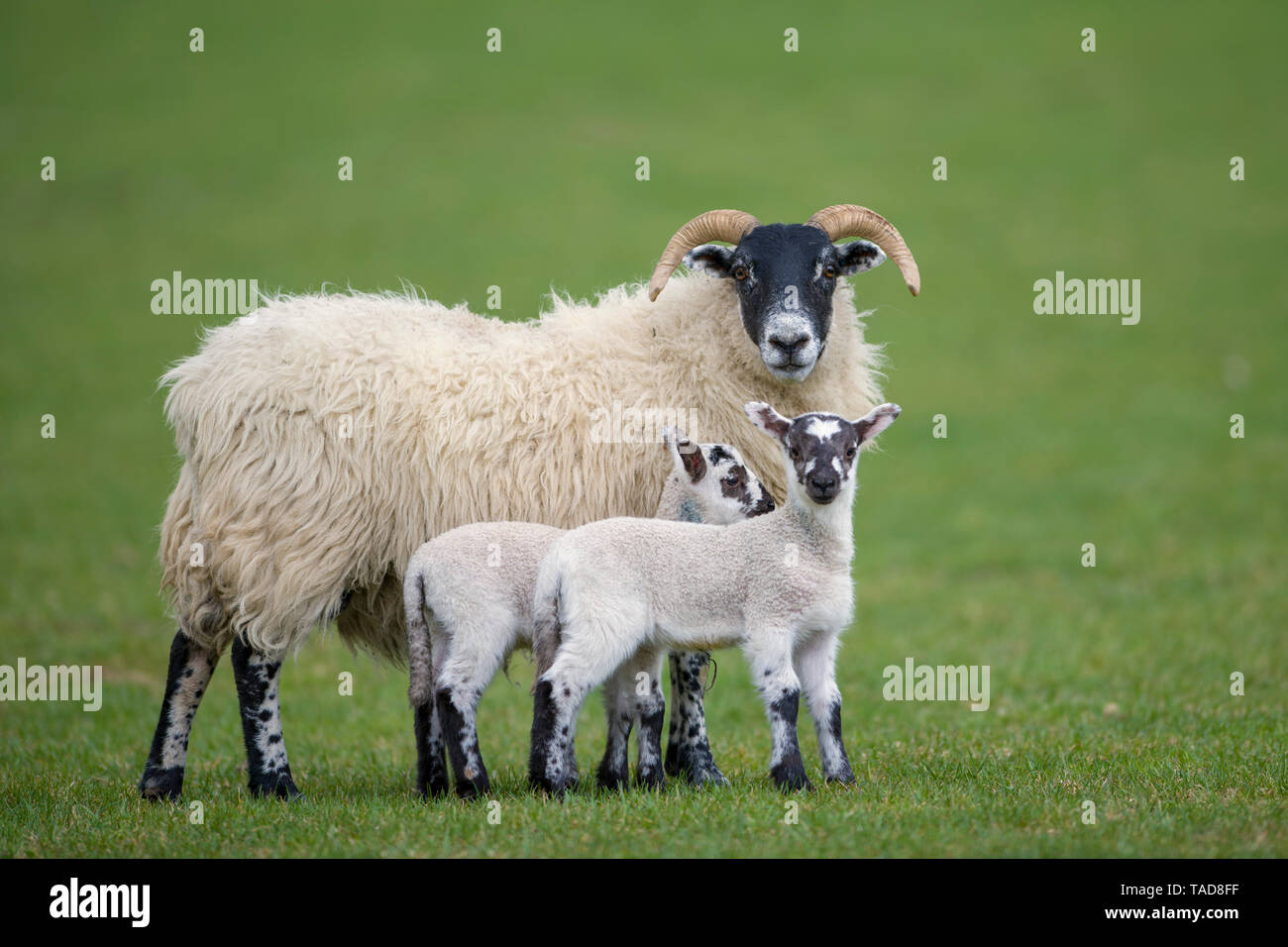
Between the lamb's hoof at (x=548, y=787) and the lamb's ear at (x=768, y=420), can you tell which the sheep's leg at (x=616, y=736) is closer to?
the lamb's hoof at (x=548, y=787)

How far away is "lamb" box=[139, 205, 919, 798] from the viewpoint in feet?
28.0

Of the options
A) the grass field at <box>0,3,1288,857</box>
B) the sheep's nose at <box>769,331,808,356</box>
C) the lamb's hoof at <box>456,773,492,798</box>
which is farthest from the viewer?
the sheep's nose at <box>769,331,808,356</box>

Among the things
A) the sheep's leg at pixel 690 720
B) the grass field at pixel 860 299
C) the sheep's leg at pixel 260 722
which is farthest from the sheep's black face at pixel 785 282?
the sheep's leg at pixel 260 722

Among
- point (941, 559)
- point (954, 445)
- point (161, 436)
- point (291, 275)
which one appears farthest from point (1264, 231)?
point (161, 436)

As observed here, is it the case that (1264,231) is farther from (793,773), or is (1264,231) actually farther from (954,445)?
(793,773)

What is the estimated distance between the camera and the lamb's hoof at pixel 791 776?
7527 mm

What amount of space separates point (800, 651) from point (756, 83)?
39.8 metres

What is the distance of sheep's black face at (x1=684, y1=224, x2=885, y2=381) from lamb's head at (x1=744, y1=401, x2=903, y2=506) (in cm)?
108

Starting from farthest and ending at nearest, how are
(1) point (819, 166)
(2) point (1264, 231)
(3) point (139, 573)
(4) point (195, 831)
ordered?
(1) point (819, 166) < (2) point (1264, 231) < (3) point (139, 573) < (4) point (195, 831)

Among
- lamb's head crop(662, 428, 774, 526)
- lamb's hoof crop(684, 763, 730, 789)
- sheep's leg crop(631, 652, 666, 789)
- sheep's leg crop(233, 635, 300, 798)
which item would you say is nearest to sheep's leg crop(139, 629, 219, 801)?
sheep's leg crop(233, 635, 300, 798)

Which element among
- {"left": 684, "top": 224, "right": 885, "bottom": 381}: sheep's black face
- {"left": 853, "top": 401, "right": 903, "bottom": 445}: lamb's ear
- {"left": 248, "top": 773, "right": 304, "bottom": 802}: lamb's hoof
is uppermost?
{"left": 684, "top": 224, "right": 885, "bottom": 381}: sheep's black face

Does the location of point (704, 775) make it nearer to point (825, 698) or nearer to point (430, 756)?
point (825, 698)

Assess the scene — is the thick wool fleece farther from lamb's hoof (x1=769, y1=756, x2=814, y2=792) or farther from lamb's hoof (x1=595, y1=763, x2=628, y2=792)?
lamb's hoof (x1=769, y1=756, x2=814, y2=792)

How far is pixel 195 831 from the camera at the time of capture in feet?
23.9
